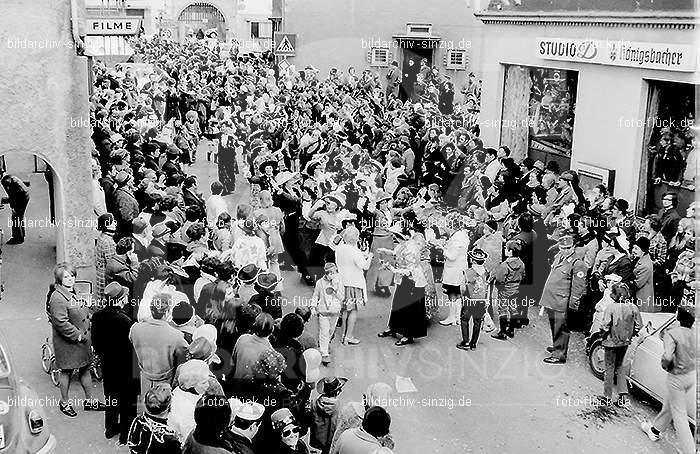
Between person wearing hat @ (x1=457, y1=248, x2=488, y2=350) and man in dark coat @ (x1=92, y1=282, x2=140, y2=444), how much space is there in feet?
13.0

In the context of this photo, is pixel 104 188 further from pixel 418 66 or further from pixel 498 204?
pixel 418 66

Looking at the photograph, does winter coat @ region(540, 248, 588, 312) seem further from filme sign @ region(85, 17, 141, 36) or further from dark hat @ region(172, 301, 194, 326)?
filme sign @ region(85, 17, 141, 36)

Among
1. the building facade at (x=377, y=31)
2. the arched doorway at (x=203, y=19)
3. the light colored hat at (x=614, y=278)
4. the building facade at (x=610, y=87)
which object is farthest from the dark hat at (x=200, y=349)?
the arched doorway at (x=203, y=19)

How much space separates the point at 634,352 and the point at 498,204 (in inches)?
209

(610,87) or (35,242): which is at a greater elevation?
(610,87)

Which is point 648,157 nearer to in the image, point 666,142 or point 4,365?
point 666,142

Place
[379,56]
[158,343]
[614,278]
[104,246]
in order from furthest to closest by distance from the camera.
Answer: [379,56] → [104,246] → [614,278] → [158,343]

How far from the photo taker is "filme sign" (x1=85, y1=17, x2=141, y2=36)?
10898 mm

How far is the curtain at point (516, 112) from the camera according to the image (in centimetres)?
1858

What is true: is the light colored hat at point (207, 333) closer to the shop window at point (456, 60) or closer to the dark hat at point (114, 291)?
the dark hat at point (114, 291)

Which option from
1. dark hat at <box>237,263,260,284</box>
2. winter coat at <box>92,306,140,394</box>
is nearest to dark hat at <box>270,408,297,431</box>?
winter coat at <box>92,306,140,394</box>

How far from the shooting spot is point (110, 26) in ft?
36.2

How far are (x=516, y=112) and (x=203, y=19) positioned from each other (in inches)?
1490

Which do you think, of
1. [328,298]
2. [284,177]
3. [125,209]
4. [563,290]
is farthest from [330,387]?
[284,177]
